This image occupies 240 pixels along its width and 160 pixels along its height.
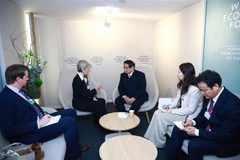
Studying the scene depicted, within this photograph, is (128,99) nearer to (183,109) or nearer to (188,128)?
(183,109)

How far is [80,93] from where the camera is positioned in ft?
9.90

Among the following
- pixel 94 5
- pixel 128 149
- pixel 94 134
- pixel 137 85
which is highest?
pixel 94 5

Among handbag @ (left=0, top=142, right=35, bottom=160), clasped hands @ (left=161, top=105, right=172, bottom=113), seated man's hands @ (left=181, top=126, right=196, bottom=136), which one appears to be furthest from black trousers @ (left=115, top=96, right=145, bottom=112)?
handbag @ (left=0, top=142, right=35, bottom=160)

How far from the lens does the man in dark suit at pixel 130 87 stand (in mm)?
3236

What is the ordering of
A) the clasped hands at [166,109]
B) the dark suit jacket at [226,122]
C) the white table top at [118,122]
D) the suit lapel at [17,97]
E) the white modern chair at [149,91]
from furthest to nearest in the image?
the white modern chair at [149,91], the clasped hands at [166,109], the white table top at [118,122], the suit lapel at [17,97], the dark suit jacket at [226,122]

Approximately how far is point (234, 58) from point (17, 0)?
123 inches

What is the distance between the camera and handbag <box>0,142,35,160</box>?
1255 millimetres

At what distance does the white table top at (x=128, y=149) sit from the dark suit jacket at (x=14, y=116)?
804mm

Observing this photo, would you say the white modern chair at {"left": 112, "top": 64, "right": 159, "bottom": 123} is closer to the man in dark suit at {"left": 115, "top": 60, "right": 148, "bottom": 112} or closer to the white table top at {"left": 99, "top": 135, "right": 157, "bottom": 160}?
the man in dark suit at {"left": 115, "top": 60, "right": 148, "bottom": 112}

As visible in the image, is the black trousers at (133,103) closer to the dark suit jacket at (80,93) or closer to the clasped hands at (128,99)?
the clasped hands at (128,99)

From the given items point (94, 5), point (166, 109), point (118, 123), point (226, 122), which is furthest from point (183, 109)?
point (94, 5)

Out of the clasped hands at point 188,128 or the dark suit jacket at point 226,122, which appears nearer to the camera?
the dark suit jacket at point 226,122

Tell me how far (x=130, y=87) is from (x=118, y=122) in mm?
1063

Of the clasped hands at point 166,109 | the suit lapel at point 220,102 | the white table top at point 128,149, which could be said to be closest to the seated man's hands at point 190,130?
the suit lapel at point 220,102
